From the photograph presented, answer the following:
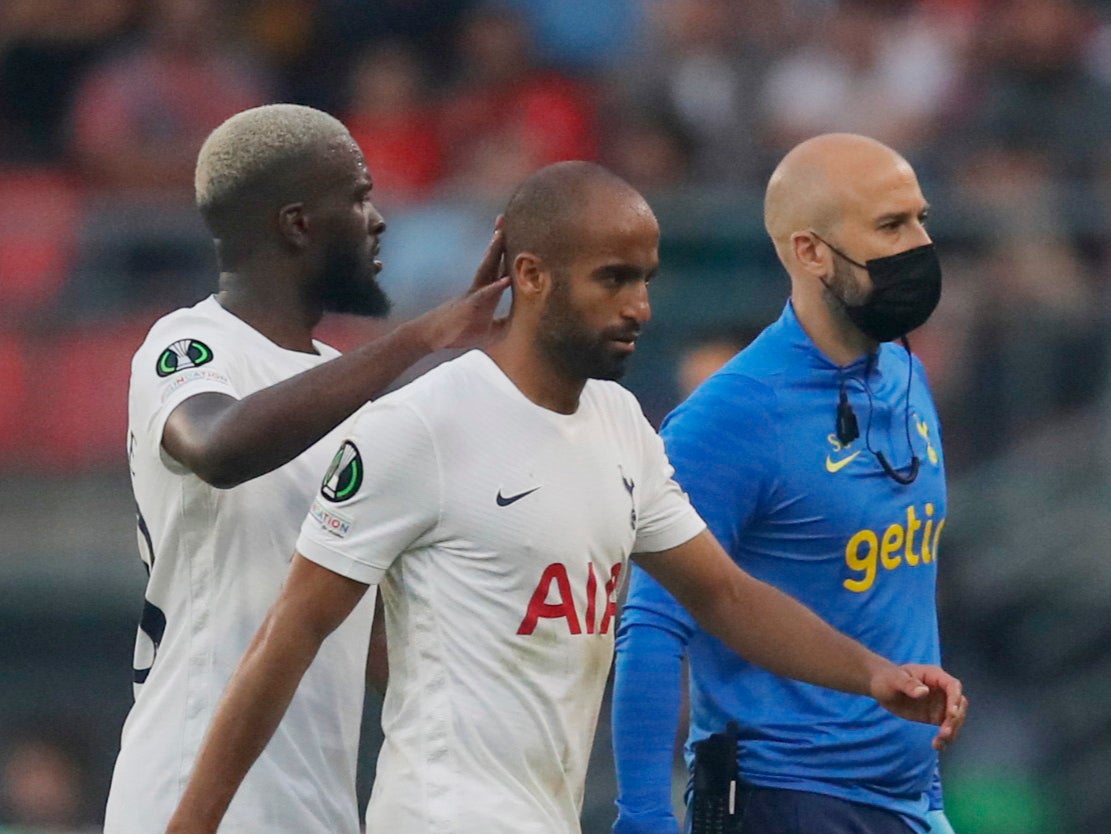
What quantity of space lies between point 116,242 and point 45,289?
37 cm

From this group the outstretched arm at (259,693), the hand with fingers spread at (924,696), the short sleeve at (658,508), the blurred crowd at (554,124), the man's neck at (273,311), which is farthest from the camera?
the blurred crowd at (554,124)

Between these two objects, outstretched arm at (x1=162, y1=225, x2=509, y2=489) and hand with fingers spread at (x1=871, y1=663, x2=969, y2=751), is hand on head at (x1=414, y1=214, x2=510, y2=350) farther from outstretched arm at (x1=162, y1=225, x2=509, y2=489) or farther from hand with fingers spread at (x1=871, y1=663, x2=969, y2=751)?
hand with fingers spread at (x1=871, y1=663, x2=969, y2=751)

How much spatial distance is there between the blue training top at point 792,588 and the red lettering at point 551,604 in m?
0.75

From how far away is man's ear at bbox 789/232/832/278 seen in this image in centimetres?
514

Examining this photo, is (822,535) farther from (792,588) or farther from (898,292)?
(898,292)

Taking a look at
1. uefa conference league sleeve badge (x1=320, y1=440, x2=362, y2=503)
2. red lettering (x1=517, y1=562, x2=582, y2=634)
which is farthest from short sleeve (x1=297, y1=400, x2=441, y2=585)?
red lettering (x1=517, y1=562, x2=582, y2=634)

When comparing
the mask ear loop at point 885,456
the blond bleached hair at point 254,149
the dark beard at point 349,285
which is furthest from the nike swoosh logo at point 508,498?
the mask ear loop at point 885,456

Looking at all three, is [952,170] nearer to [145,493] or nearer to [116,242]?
[116,242]

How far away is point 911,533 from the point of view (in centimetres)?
495

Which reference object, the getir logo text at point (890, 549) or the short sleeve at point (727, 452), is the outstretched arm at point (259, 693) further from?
the getir logo text at point (890, 549)

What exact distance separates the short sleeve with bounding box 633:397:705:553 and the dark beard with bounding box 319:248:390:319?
1.94ft

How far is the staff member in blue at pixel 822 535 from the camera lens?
479 centimetres

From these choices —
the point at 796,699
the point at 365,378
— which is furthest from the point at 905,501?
the point at 365,378

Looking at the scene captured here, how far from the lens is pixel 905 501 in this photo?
4.96 meters
